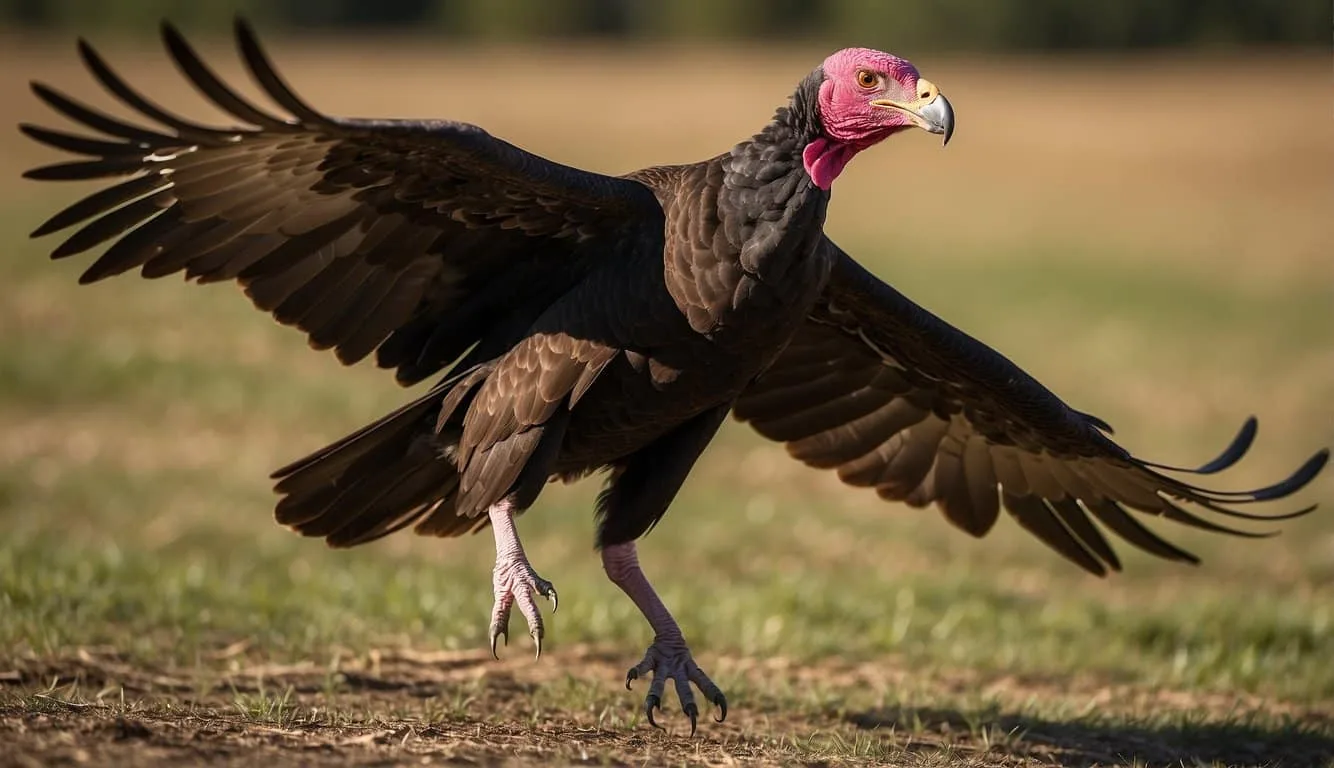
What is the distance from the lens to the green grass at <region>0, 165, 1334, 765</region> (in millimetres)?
5707

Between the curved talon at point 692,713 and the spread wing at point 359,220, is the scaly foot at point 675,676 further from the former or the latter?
the spread wing at point 359,220

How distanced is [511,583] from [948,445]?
2.36m

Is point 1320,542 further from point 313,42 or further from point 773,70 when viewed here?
point 313,42

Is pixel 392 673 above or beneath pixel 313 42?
beneath

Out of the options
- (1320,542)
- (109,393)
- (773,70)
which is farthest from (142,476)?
(773,70)

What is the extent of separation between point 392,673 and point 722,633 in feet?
5.63

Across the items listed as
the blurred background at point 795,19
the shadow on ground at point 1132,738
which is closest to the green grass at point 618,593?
the shadow on ground at point 1132,738

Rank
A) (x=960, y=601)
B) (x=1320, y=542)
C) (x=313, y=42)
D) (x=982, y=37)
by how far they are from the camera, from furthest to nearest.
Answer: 1. (x=313, y=42)
2. (x=982, y=37)
3. (x=1320, y=542)
4. (x=960, y=601)

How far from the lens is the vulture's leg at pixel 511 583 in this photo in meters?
5.18

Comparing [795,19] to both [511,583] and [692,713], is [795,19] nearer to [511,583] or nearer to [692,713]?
[511,583]

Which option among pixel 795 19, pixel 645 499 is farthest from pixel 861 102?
pixel 795 19

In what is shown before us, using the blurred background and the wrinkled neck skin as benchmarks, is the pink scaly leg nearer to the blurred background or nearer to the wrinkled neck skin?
the wrinkled neck skin

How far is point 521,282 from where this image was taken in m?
5.63

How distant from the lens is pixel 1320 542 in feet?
35.9
